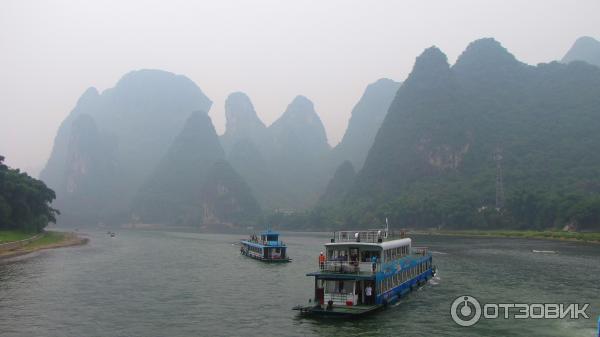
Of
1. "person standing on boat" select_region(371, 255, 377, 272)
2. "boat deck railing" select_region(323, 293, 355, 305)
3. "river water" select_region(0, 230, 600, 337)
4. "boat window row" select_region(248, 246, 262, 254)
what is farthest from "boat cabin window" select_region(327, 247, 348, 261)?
"boat window row" select_region(248, 246, 262, 254)

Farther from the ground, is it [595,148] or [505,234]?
[595,148]

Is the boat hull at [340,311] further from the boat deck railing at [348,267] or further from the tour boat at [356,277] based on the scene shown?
the boat deck railing at [348,267]

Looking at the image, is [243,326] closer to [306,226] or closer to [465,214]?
[465,214]

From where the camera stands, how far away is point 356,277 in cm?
2955

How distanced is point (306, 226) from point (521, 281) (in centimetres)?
15534

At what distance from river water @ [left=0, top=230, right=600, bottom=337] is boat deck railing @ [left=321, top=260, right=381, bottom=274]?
2806 mm

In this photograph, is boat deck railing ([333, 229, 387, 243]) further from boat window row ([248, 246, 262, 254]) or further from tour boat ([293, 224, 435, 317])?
boat window row ([248, 246, 262, 254])

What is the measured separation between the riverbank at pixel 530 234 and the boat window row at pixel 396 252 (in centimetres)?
6507

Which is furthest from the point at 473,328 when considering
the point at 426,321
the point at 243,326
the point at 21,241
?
the point at 21,241

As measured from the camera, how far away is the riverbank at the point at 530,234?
92.1 meters

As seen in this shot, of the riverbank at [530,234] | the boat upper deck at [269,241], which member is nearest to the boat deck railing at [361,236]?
the boat upper deck at [269,241]

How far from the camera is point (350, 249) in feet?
107

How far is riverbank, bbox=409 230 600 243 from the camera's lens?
9212 cm

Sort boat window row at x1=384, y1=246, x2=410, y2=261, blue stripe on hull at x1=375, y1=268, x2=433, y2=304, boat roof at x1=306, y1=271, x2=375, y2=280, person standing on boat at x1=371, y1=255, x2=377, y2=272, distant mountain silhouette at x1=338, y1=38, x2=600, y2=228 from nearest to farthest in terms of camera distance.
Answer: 1. boat roof at x1=306, y1=271, x2=375, y2=280
2. person standing on boat at x1=371, y1=255, x2=377, y2=272
3. blue stripe on hull at x1=375, y1=268, x2=433, y2=304
4. boat window row at x1=384, y1=246, x2=410, y2=261
5. distant mountain silhouette at x1=338, y1=38, x2=600, y2=228
